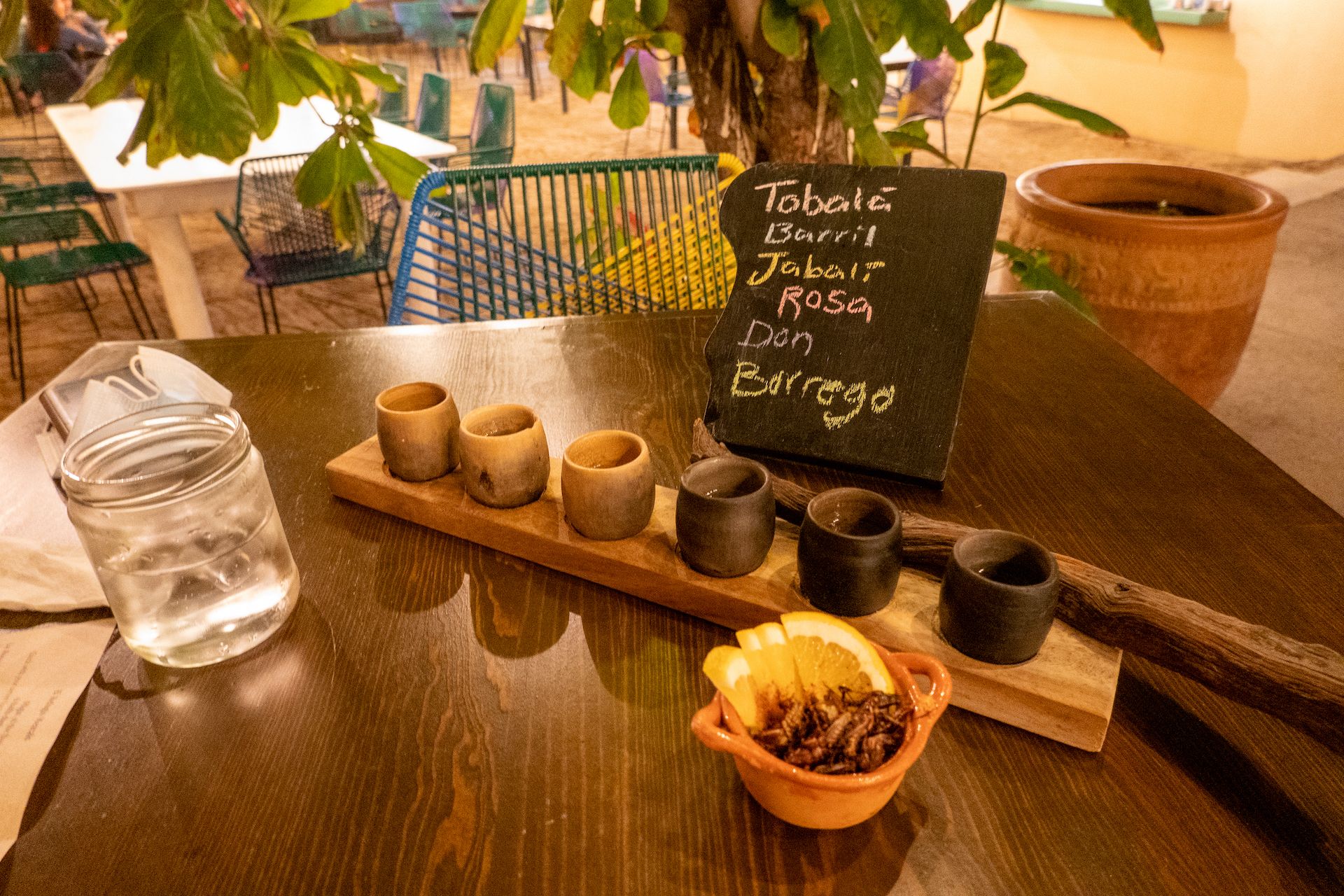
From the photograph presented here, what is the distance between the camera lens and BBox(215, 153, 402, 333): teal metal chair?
9.23 ft

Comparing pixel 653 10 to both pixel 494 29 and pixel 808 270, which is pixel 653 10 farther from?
pixel 808 270

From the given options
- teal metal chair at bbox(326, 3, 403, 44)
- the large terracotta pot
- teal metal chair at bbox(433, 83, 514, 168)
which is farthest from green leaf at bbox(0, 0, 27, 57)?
teal metal chair at bbox(326, 3, 403, 44)

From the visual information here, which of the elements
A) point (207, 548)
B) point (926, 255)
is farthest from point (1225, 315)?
point (207, 548)

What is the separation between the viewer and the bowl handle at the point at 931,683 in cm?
54

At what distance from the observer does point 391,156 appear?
1397 mm

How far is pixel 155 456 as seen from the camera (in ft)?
2.57

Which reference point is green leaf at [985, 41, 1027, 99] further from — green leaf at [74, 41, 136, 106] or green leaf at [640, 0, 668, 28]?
green leaf at [74, 41, 136, 106]

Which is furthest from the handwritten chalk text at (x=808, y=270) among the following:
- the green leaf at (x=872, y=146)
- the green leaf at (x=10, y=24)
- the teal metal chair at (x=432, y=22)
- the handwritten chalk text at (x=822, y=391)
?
the teal metal chair at (x=432, y=22)

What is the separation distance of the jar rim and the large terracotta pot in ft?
6.65

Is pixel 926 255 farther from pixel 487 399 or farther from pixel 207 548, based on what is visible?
pixel 207 548

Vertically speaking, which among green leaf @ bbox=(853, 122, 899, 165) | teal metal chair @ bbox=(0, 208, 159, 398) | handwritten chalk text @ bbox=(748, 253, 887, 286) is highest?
green leaf @ bbox=(853, 122, 899, 165)

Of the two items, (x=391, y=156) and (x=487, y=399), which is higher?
(x=391, y=156)

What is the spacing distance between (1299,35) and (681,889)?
6.63m

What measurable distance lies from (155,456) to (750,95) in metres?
1.41
